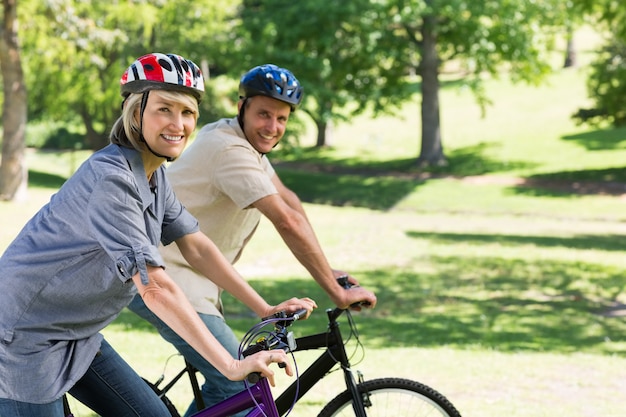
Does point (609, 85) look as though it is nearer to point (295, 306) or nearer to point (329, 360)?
point (329, 360)

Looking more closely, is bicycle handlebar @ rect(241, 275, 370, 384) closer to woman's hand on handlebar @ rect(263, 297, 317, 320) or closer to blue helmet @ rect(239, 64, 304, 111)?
woman's hand on handlebar @ rect(263, 297, 317, 320)

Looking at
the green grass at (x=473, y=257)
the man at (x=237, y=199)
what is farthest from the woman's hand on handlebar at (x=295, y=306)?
the green grass at (x=473, y=257)

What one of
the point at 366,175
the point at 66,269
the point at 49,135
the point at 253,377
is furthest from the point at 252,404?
the point at 49,135

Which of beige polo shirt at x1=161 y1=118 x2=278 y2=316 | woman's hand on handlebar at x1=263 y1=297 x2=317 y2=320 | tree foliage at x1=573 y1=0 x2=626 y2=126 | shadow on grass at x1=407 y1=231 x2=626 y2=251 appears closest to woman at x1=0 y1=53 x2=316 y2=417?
woman's hand on handlebar at x1=263 y1=297 x2=317 y2=320

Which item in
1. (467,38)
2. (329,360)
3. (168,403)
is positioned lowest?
(467,38)

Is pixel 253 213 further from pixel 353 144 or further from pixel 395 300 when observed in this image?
pixel 353 144

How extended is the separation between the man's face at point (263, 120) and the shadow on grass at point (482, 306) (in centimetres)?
576

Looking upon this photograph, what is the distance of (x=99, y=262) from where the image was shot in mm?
2955

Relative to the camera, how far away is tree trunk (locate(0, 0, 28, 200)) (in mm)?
24469

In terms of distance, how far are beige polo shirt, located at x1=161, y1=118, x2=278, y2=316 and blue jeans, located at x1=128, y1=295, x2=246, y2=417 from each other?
9cm

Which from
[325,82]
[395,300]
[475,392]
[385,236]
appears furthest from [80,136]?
[475,392]

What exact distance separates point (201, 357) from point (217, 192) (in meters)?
0.77

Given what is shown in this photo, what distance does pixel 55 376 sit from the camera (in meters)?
3.04

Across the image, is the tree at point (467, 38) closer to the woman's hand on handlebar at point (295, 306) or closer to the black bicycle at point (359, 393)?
the black bicycle at point (359, 393)
